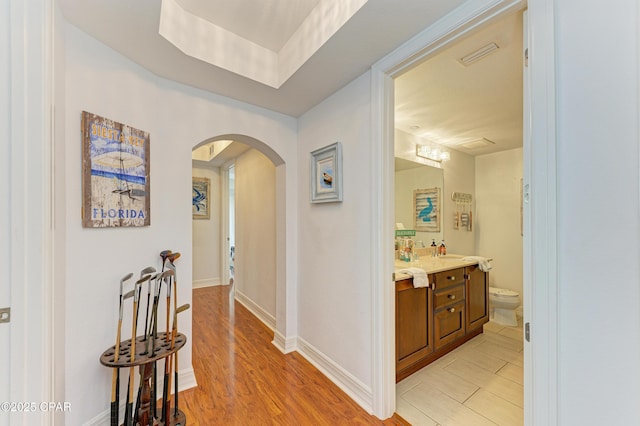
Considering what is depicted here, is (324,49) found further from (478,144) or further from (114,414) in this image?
(478,144)

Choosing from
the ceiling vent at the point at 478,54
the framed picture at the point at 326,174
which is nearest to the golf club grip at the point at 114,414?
the framed picture at the point at 326,174

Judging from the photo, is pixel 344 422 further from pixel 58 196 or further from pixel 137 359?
pixel 58 196

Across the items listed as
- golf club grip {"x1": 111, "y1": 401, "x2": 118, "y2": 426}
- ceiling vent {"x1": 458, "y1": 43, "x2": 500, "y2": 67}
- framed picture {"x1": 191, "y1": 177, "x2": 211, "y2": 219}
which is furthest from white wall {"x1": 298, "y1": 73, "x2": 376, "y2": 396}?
framed picture {"x1": 191, "y1": 177, "x2": 211, "y2": 219}

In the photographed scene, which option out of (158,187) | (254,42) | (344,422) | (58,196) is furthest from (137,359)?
(254,42)

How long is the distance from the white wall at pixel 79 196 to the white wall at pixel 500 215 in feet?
12.4

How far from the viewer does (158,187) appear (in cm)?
187

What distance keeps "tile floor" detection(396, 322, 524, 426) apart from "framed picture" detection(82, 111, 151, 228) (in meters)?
2.24

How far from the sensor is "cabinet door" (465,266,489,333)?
8.87 ft

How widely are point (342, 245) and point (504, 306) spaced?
2.69 meters

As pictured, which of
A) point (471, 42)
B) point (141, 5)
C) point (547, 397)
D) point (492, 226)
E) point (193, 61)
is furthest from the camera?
point (492, 226)

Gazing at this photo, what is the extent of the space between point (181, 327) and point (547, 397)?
7.07 ft

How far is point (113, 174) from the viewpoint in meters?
1.56

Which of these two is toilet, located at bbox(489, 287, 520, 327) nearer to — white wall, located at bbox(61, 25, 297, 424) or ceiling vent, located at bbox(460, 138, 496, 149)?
ceiling vent, located at bbox(460, 138, 496, 149)

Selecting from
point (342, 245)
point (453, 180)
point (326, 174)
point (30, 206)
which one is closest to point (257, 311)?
point (342, 245)
